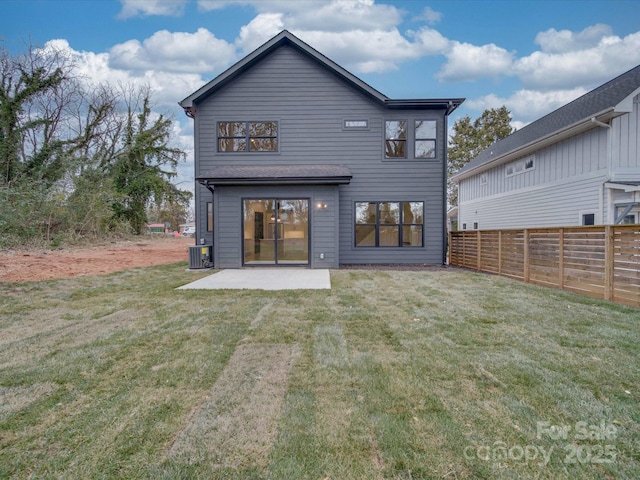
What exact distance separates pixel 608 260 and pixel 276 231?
25.1ft

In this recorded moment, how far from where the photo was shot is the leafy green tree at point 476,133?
29.1 metres

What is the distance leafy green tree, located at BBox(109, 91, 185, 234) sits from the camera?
64.1ft

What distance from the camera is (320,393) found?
244 centimetres

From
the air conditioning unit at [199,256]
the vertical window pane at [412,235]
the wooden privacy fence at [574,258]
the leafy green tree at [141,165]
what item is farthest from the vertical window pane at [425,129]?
the leafy green tree at [141,165]

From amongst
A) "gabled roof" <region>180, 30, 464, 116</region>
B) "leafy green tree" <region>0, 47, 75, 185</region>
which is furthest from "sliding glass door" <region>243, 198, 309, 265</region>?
"leafy green tree" <region>0, 47, 75, 185</region>

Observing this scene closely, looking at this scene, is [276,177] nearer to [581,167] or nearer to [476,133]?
[581,167]

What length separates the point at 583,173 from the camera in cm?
904

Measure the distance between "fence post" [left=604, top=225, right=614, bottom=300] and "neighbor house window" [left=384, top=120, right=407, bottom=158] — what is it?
620cm

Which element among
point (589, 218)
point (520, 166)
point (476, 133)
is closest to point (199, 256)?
point (589, 218)

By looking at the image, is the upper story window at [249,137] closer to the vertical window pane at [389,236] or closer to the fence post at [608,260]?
the vertical window pane at [389,236]

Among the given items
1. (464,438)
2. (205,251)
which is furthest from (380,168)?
(464,438)

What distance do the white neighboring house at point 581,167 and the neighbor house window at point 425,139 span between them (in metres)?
3.50

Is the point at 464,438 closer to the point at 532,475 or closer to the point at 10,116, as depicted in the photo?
the point at 532,475

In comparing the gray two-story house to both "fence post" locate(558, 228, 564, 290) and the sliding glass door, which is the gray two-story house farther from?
"fence post" locate(558, 228, 564, 290)
